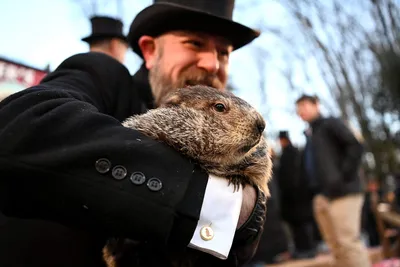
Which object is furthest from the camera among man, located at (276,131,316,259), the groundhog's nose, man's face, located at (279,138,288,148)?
man's face, located at (279,138,288,148)

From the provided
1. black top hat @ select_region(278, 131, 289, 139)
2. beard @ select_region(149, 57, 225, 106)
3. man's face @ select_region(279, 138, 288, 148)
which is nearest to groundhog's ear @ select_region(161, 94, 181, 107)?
beard @ select_region(149, 57, 225, 106)

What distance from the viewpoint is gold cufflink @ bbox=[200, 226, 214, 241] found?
127cm

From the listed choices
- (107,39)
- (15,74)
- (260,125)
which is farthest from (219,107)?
(15,74)

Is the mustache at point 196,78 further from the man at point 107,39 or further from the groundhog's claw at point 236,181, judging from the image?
the man at point 107,39

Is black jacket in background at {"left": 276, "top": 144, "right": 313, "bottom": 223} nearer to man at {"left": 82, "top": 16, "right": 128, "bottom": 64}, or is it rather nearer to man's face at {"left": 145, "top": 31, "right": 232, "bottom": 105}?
man at {"left": 82, "top": 16, "right": 128, "bottom": 64}

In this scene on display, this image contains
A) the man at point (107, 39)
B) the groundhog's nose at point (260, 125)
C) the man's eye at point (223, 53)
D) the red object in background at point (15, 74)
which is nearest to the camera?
the groundhog's nose at point (260, 125)

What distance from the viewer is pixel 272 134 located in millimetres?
32719

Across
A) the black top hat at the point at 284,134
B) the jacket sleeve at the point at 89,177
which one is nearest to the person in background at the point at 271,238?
the black top hat at the point at 284,134

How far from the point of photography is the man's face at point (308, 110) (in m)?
6.55

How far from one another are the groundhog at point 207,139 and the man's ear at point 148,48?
1.95 feet

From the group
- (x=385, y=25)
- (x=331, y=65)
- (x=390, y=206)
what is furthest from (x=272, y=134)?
(x=390, y=206)

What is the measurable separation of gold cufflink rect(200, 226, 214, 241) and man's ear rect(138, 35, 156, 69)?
1.26m

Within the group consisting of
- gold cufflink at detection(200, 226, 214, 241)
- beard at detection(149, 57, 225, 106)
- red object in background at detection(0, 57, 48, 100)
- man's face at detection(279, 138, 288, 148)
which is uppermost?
man's face at detection(279, 138, 288, 148)

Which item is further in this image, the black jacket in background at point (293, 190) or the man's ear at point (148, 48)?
the black jacket in background at point (293, 190)
